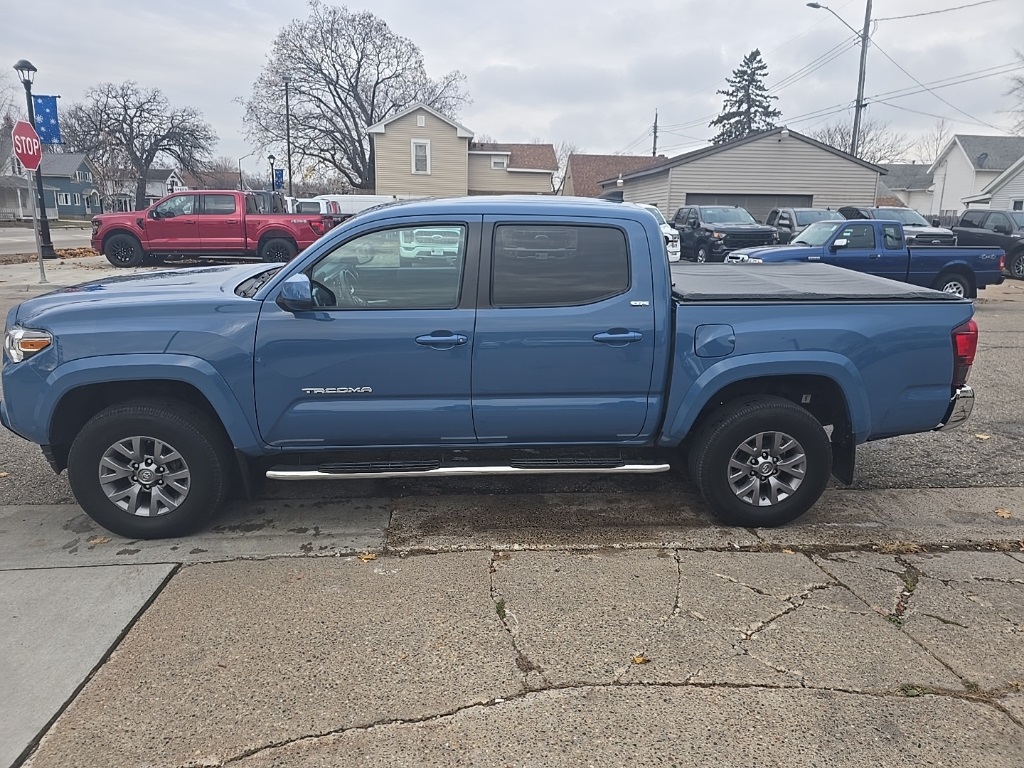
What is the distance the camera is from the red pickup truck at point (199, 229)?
18.3 metres

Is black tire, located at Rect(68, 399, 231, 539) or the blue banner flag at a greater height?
the blue banner flag

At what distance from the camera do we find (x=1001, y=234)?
2089cm

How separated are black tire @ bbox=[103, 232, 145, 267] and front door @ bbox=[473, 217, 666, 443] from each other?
1730 cm

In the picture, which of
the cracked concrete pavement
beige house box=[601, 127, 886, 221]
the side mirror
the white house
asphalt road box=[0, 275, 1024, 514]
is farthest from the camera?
the white house

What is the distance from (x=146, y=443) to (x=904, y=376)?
4.29 m

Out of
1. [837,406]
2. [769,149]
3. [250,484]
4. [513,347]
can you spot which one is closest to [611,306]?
[513,347]

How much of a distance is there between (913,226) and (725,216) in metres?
5.08

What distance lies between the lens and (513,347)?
4016 millimetres

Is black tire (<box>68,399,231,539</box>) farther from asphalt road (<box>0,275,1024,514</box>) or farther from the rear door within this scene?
the rear door

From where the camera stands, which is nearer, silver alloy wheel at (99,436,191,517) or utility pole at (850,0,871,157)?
silver alloy wheel at (99,436,191,517)

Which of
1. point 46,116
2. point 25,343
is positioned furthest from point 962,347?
point 46,116

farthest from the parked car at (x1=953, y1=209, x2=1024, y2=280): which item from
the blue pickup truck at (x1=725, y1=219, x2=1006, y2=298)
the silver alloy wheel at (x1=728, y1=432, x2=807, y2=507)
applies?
the silver alloy wheel at (x1=728, y1=432, x2=807, y2=507)

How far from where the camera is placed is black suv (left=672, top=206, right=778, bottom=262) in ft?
66.2

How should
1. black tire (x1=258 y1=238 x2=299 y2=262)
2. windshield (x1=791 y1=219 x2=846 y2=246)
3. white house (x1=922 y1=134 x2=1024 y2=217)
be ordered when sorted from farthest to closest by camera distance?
white house (x1=922 y1=134 x2=1024 y2=217)
black tire (x1=258 y1=238 x2=299 y2=262)
windshield (x1=791 y1=219 x2=846 y2=246)
